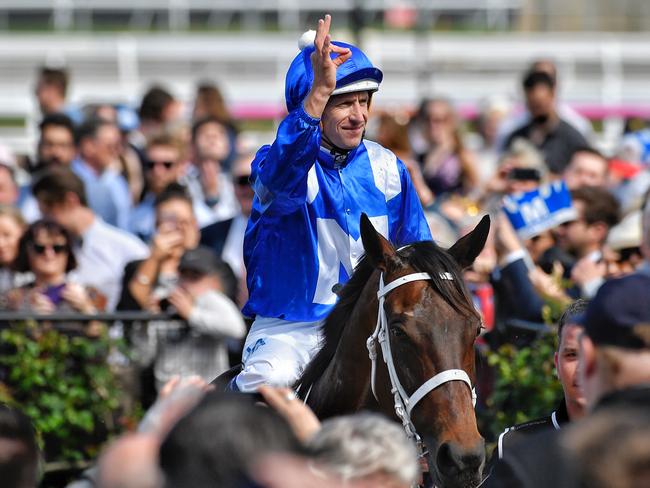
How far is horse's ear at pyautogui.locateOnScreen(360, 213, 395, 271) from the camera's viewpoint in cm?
485

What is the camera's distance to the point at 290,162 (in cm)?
506

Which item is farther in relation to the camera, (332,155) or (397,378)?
(332,155)

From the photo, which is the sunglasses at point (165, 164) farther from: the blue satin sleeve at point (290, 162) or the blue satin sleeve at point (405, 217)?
the blue satin sleeve at point (290, 162)

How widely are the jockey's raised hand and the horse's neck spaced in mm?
697

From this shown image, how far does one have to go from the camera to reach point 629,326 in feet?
10.1

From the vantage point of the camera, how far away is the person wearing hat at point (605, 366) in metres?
3.04

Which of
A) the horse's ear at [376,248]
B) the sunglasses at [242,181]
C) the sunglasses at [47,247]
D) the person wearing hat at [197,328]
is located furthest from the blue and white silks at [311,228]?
the sunglasses at [242,181]

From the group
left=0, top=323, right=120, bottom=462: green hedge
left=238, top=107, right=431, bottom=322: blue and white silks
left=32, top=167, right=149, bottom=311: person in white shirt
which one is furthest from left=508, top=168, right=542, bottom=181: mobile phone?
left=238, top=107, right=431, bottom=322: blue and white silks

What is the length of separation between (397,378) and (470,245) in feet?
2.03

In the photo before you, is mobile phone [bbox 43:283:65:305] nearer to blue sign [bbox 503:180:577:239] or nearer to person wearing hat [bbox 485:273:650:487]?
blue sign [bbox 503:180:577:239]

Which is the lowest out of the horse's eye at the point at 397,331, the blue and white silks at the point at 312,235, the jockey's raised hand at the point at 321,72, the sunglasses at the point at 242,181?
the sunglasses at the point at 242,181

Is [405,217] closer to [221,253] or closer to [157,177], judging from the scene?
[221,253]

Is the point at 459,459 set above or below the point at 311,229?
below

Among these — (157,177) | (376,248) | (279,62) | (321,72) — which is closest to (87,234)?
(157,177)
